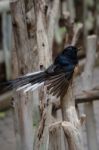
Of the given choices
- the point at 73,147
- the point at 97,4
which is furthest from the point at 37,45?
the point at 97,4

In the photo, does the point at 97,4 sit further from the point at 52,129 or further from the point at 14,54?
the point at 52,129

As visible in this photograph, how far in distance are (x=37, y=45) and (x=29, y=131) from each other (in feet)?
1.69

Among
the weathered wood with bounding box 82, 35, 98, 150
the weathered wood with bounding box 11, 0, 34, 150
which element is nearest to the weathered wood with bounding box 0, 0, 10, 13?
the weathered wood with bounding box 82, 35, 98, 150

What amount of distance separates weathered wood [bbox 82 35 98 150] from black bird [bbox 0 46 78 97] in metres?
A: 0.65

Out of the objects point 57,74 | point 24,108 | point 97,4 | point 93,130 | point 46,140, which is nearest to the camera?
point 57,74

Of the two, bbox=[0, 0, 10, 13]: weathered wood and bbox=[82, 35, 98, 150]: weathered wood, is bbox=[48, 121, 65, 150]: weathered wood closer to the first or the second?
bbox=[82, 35, 98, 150]: weathered wood

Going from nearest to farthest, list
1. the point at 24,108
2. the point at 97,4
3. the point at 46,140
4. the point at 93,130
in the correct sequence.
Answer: the point at 46,140, the point at 24,108, the point at 93,130, the point at 97,4

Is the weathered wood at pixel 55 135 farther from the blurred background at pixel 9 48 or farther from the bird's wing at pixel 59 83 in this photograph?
the blurred background at pixel 9 48

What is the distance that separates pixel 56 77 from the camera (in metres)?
2.19

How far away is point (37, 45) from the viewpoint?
2.55 metres

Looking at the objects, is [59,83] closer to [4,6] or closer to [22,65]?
[22,65]

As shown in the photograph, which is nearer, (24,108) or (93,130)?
(24,108)

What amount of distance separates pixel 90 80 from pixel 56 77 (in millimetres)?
851

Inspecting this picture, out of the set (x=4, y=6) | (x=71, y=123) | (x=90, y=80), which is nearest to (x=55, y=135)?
(x=71, y=123)
